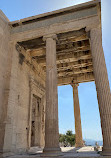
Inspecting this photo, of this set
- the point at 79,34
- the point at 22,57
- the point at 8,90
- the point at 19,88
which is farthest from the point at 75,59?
the point at 8,90

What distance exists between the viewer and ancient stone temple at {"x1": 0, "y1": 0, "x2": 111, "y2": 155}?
39.7 feet

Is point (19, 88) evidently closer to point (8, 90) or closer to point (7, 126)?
point (8, 90)

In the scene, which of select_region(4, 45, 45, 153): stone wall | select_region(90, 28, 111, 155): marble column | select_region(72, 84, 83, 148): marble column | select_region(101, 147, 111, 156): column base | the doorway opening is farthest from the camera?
select_region(72, 84, 83, 148): marble column

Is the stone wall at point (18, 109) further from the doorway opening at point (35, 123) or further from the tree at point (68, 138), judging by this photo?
the tree at point (68, 138)

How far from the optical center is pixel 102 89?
39.3 ft

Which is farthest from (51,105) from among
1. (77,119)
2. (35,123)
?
(77,119)

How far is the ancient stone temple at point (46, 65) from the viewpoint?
12.1m

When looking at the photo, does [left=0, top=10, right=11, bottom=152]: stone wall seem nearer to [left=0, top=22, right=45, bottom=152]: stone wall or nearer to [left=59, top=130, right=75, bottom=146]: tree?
[left=0, top=22, right=45, bottom=152]: stone wall

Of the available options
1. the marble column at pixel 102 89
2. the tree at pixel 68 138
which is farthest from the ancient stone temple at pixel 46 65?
the tree at pixel 68 138

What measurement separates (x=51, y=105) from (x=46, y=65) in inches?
155

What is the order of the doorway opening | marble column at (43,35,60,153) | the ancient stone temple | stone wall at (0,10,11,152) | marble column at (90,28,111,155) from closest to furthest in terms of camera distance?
marble column at (90,28,111,155), marble column at (43,35,60,153), the ancient stone temple, stone wall at (0,10,11,152), the doorway opening

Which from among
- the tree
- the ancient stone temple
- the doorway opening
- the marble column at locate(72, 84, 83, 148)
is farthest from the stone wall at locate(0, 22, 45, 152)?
the tree

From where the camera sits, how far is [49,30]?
15578mm

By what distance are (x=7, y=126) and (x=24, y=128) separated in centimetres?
332
